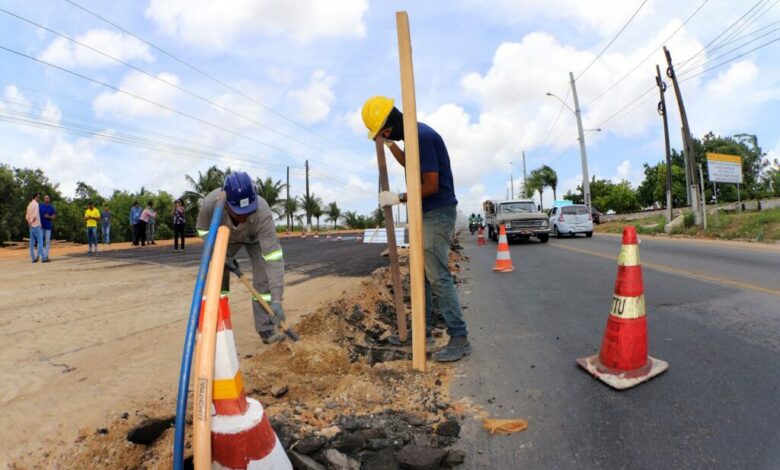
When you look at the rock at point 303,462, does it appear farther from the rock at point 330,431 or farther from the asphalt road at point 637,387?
the asphalt road at point 637,387

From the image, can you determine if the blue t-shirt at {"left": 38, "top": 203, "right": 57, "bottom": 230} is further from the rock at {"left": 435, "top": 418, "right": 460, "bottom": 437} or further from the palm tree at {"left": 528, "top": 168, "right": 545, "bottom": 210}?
the palm tree at {"left": 528, "top": 168, "right": 545, "bottom": 210}

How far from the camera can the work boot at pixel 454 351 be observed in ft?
12.0

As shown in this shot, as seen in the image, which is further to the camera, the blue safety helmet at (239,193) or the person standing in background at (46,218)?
the person standing in background at (46,218)

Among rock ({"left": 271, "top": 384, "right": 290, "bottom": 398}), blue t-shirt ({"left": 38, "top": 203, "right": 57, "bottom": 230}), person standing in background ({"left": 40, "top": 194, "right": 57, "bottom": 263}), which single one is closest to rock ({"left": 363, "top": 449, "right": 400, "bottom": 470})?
rock ({"left": 271, "top": 384, "right": 290, "bottom": 398})

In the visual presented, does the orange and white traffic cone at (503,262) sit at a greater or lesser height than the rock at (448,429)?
greater

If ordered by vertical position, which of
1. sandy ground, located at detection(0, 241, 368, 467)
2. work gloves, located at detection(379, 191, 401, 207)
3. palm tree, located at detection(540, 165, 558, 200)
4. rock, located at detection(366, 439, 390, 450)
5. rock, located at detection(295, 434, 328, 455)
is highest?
palm tree, located at detection(540, 165, 558, 200)

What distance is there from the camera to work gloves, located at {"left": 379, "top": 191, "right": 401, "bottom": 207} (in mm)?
3523

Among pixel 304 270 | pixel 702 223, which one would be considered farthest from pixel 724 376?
pixel 702 223

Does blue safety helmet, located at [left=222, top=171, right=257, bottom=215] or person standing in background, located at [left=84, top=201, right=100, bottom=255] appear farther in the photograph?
person standing in background, located at [left=84, top=201, right=100, bottom=255]

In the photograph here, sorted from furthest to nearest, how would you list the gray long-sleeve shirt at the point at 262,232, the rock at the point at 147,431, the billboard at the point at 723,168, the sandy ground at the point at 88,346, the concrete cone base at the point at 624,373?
1. the billboard at the point at 723,168
2. the gray long-sleeve shirt at the point at 262,232
3. the concrete cone base at the point at 624,373
4. the sandy ground at the point at 88,346
5. the rock at the point at 147,431

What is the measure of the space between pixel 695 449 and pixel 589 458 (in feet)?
1.63

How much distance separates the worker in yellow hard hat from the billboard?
67.3 ft

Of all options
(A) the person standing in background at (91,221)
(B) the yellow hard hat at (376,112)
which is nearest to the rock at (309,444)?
(B) the yellow hard hat at (376,112)

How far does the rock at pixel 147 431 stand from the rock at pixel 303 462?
903 mm
